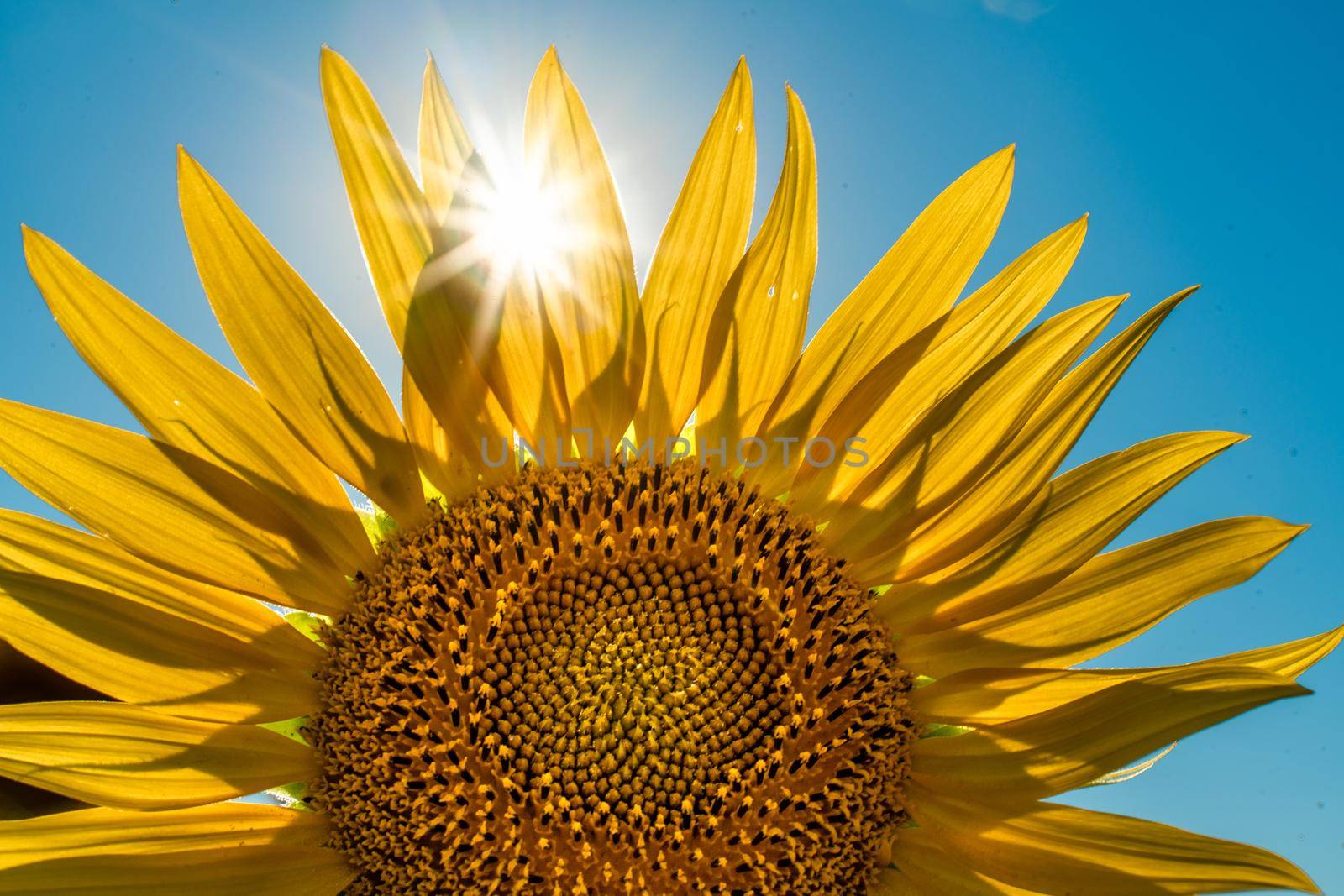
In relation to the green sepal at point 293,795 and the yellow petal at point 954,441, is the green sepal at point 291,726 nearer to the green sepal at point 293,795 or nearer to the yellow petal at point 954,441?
the green sepal at point 293,795

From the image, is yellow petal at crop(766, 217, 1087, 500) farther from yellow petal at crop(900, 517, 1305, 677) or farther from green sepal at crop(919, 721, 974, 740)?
green sepal at crop(919, 721, 974, 740)

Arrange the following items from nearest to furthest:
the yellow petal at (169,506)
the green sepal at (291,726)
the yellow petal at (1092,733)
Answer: the yellow petal at (1092,733) < the yellow petal at (169,506) < the green sepal at (291,726)

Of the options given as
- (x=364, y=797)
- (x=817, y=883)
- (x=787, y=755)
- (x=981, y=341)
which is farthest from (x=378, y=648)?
(x=981, y=341)

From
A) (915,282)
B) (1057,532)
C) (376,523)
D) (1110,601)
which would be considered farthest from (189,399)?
(1110,601)

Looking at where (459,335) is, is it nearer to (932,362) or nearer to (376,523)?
(376,523)

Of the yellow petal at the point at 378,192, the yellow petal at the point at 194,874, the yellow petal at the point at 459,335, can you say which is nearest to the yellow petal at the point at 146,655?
the yellow petal at the point at 194,874
